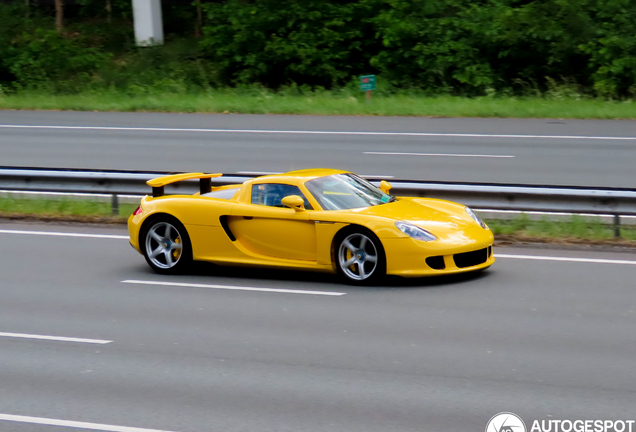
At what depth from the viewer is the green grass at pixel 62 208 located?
1351 cm

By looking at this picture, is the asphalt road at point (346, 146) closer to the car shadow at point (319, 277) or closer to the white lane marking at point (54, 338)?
the car shadow at point (319, 277)

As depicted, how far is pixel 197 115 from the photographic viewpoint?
26.0 metres

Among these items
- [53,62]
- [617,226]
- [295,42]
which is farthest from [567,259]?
[53,62]

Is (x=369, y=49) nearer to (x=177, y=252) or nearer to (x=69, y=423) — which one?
(x=177, y=252)

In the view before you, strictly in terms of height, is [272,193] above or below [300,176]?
below

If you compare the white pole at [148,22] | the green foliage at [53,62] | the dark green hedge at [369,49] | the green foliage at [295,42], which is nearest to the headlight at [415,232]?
the dark green hedge at [369,49]

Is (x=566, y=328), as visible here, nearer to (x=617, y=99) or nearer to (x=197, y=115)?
(x=197, y=115)

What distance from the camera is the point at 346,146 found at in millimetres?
19812

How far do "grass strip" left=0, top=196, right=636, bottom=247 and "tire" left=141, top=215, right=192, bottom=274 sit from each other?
131 inches

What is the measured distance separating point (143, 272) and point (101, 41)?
3028 centimetres

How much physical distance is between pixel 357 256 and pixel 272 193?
1255 millimetres

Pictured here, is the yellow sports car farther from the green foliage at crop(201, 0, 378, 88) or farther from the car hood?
the green foliage at crop(201, 0, 378, 88)

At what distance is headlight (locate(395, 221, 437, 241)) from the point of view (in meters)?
8.82

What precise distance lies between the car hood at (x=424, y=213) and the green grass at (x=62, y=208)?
5278 millimetres
